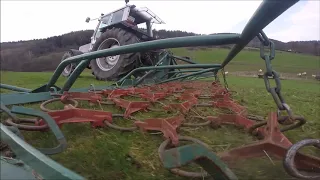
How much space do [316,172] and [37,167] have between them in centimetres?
86

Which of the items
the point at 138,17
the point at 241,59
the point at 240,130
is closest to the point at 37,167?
the point at 240,130

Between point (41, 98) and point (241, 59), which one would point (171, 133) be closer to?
point (41, 98)

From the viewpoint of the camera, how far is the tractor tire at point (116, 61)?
17.6ft

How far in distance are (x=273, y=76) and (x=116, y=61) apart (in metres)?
5.11

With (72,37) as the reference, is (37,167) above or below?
below

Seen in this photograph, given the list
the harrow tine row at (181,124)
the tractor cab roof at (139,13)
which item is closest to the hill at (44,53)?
the tractor cab roof at (139,13)

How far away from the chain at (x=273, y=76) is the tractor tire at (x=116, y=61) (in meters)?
4.44

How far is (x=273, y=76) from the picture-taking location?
36.9 inches

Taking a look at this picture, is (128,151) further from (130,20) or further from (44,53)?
(44,53)

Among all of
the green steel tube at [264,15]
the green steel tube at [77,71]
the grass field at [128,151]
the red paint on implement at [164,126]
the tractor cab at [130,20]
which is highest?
the tractor cab at [130,20]

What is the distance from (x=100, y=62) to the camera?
247 inches

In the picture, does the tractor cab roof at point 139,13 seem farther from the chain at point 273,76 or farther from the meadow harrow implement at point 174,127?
the chain at point 273,76

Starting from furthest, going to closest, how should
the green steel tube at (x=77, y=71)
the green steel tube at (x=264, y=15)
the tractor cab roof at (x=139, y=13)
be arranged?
the tractor cab roof at (x=139, y=13) < the green steel tube at (x=77, y=71) < the green steel tube at (x=264, y=15)

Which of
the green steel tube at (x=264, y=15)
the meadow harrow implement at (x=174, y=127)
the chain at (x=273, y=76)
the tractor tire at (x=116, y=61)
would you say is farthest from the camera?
the tractor tire at (x=116, y=61)
